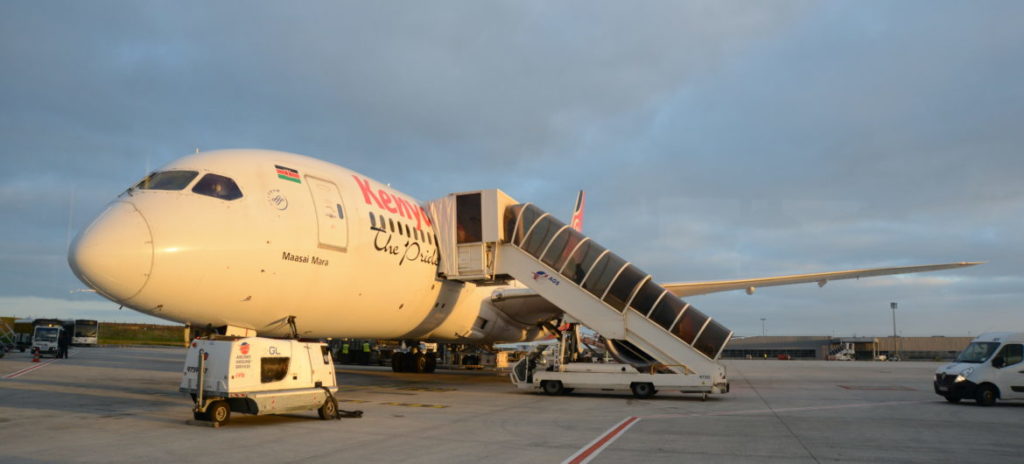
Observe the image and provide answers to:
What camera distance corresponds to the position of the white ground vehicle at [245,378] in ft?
34.2

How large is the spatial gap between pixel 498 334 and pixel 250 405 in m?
12.4

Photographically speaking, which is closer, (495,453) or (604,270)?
(495,453)

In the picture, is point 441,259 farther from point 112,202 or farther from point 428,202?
point 112,202

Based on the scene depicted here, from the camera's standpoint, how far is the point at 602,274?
55.9 feet

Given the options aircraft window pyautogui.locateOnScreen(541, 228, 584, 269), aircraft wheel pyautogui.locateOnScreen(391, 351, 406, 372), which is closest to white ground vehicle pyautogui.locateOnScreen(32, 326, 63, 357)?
aircraft wheel pyautogui.locateOnScreen(391, 351, 406, 372)

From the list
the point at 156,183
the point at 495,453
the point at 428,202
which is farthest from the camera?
the point at 428,202

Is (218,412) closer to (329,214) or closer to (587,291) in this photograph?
(329,214)

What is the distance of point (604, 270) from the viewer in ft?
56.0

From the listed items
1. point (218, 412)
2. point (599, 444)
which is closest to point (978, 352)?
point (599, 444)

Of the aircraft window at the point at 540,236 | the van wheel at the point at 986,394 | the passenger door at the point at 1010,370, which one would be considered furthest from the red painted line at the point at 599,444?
the passenger door at the point at 1010,370

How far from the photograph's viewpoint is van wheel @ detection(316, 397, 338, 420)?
1173 centimetres

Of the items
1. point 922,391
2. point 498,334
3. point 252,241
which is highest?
point 252,241

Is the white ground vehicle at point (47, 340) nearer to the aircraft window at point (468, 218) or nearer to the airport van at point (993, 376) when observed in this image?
the aircraft window at point (468, 218)

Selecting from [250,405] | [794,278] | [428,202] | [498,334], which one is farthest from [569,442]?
[794,278]
